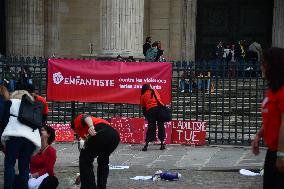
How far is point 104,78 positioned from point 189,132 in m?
2.24

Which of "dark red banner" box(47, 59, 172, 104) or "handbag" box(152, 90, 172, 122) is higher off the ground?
"dark red banner" box(47, 59, 172, 104)

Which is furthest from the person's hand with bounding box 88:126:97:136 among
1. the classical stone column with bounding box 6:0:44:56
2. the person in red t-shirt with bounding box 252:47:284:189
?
the classical stone column with bounding box 6:0:44:56

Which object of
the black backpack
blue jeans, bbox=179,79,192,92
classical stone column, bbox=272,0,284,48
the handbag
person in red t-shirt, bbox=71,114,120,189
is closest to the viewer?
person in red t-shirt, bbox=71,114,120,189

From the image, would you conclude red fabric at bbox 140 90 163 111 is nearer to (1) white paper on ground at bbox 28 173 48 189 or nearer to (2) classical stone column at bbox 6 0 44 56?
(1) white paper on ground at bbox 28 173 48 189

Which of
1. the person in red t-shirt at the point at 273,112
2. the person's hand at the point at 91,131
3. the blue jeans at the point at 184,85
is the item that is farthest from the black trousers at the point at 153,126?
the person in red t-shirt at the point at 273,112

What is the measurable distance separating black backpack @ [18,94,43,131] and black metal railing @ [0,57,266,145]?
18.3ft

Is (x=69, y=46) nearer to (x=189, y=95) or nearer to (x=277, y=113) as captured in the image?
(x=189, y=95)

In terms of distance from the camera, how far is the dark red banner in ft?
45.8

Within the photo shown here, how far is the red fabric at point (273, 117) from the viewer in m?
5.50

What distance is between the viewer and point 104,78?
46.3ft

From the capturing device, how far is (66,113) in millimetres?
15297

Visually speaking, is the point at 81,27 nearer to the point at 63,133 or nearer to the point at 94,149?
the point at 63,133

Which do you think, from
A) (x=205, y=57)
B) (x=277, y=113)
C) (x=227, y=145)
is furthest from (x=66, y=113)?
(x=205, y=57)

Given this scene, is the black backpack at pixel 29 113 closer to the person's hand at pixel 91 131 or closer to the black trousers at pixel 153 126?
the person's hand at pixel 91 131
